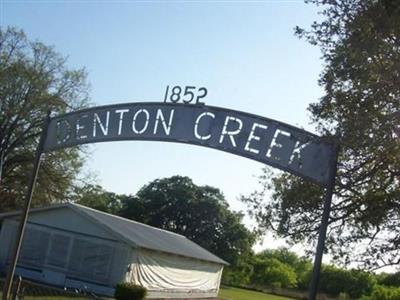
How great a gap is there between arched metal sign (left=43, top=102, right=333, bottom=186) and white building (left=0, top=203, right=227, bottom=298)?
55.0ft

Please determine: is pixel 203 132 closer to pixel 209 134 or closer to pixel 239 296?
pixel 209 134

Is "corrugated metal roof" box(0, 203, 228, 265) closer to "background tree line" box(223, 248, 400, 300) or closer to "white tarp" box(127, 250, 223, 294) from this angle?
"white tarp" box(127, 250, 223, 294)

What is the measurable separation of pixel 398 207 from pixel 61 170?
28.6m

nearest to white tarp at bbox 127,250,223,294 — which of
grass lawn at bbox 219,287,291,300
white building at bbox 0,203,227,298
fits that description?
white building at bbox 0,203,227,298

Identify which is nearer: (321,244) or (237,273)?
(321,244)

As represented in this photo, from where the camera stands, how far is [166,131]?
1141 centimetres

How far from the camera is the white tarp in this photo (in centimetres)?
2966

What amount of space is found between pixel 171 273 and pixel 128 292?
26.0ft

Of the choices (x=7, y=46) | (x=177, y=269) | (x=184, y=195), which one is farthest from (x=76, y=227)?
(x=184, y=195)

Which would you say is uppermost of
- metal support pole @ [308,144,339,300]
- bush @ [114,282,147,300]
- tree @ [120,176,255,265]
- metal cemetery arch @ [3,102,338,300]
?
tree @ [120,176,255,265]

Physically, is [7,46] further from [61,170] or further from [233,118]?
[233,118]

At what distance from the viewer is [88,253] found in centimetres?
2991

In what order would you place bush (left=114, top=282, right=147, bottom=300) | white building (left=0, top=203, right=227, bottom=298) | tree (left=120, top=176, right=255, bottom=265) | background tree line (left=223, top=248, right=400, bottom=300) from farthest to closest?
tree (left=120, top=176, right=255, bottom=265) → background tree line (left=223, top=248, right=400, bottom=300) → white building (left=0, top=203, right=227, bottom=298) → bush (left=114, top=282, right=147, bottom=300)

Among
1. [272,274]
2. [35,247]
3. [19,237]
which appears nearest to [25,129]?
[35,247]
